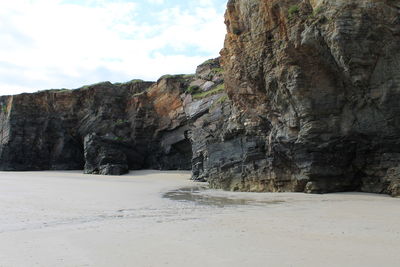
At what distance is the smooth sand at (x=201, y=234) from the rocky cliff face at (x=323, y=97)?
3026 mm

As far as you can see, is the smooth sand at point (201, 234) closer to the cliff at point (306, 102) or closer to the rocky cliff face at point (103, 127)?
the cliff at point (306, 102)

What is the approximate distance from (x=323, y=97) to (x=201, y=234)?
9.96 meters

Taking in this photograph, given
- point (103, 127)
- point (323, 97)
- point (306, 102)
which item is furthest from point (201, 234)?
point (103, 127)

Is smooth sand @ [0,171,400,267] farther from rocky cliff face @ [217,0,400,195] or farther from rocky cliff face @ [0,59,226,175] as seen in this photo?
rocky cliff face @ [0,59,226,175]

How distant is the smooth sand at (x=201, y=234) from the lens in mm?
5379

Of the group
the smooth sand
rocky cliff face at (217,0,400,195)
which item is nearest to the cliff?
rocky cliff face at (217,0,400,195)

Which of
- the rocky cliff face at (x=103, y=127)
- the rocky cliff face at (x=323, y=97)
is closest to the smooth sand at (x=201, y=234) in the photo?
the rocky cliff face at (x=323, y=97)

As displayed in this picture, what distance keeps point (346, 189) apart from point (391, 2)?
7.37 m

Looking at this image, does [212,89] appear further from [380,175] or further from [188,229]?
[188,229]

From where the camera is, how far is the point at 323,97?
15039 mm

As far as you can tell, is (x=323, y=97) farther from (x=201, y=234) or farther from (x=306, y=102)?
(x=201, y=234)

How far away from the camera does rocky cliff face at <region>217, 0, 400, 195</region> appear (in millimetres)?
13734

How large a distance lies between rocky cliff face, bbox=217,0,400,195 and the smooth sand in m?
3.03

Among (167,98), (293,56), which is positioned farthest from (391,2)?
(167,98)
